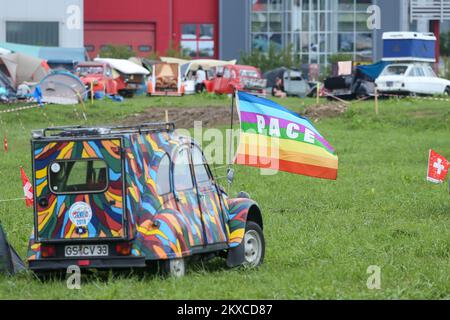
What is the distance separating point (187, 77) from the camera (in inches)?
2355

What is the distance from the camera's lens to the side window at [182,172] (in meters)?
11.8

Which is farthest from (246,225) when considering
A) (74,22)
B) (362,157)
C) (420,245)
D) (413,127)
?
(74,22)

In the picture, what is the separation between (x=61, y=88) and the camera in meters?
44.1

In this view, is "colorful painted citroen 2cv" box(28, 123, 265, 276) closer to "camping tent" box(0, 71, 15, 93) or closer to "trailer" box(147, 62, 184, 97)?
"camping tent" box(0, 71, 15, 93)

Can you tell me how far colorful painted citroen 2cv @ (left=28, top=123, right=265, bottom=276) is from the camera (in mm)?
11078

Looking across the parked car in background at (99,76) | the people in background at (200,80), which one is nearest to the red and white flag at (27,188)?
the parked car in background at (99,76)

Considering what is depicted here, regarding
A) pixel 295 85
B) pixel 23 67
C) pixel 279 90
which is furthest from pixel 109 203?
pixel 295 85

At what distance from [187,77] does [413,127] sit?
25.7 meters

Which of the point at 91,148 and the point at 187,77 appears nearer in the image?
the point at 91,148

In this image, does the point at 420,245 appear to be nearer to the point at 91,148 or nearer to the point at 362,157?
the point at 91,148

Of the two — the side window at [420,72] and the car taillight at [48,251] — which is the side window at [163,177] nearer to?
the car taillight at [48,251]

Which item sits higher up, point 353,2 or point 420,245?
point 353,2

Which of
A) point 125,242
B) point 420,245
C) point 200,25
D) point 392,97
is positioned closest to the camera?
point 125,242

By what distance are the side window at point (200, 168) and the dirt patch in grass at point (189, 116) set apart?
2387 cm
